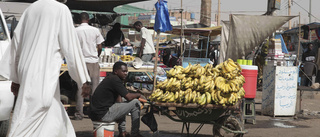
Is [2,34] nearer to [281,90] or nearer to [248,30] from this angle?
[281,90]

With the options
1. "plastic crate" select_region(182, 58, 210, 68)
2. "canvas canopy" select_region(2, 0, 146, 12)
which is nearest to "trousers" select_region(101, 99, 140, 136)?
"canvas canopy" select_region(2, 0, 146, 12)

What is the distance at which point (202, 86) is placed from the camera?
665 centimetres

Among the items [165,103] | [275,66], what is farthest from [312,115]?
[165,103]

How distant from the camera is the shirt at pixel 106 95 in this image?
20.9 feet

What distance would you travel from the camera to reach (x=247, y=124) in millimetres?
9047

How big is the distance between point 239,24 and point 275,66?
233cm

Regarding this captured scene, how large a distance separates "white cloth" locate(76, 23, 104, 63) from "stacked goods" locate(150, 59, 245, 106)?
2.09 metres

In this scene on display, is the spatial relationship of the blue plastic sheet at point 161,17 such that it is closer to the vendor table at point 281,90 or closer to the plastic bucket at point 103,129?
the vendor table at point 281,90

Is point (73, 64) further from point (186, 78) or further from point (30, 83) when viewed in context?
point (186, 78)

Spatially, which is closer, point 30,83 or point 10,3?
point 30,83

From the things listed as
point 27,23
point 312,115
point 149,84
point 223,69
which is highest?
point 27,23

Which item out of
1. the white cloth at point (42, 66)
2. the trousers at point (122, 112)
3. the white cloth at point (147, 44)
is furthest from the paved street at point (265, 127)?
the white cloth at point (42, 66)

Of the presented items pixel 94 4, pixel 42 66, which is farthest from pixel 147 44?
pixel 42 66

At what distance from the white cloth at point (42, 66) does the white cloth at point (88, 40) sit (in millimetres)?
3946
